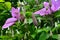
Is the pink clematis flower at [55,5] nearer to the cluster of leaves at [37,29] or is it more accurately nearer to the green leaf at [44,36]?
the cluster of leaves at [37,29]

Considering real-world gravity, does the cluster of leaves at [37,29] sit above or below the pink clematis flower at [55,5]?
below

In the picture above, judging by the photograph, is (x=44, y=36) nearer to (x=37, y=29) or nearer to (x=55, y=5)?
(x=37, y=29)

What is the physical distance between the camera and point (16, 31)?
4.29ft

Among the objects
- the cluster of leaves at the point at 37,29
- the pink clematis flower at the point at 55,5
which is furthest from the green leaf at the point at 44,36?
the pink clematis flower at the point at 55,5

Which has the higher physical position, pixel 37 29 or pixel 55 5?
pixel 55 5

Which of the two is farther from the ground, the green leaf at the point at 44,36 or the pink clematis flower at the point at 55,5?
the pink clematis flower at the point at 55,5

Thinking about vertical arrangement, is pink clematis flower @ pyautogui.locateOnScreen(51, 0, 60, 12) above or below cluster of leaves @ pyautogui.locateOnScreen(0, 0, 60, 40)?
above

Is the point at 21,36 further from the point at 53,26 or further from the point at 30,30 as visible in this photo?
the point at 53,26

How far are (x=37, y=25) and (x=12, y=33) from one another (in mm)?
152

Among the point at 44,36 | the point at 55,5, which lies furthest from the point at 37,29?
the point at 55,5

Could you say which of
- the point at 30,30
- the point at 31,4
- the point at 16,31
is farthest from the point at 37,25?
the point at 31,4

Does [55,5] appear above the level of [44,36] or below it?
above

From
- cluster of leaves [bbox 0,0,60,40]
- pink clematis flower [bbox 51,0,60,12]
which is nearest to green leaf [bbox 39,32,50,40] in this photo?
cluster of leaves [bbox 0,0,60,40]

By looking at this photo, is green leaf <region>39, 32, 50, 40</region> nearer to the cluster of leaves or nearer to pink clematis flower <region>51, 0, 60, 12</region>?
the cluster of leaves
